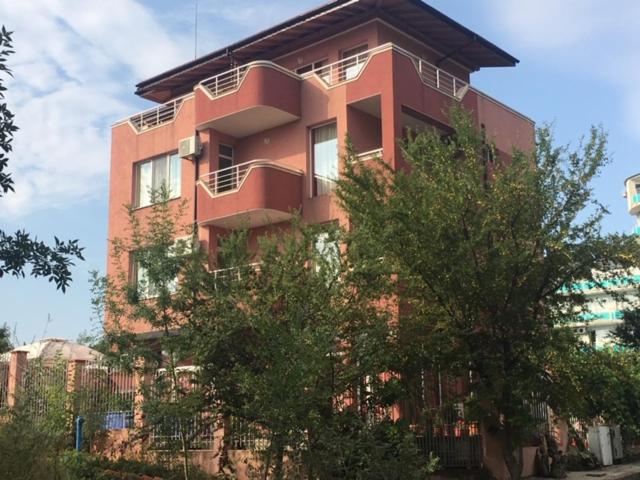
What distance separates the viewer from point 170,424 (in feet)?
39.3

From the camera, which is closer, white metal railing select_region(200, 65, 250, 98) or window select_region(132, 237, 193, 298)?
window select_region(132, 237, 193, 298)

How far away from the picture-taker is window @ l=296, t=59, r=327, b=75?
2383 cm

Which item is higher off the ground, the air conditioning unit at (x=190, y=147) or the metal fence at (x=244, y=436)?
the air conditioning unit at (x=190, y=147)

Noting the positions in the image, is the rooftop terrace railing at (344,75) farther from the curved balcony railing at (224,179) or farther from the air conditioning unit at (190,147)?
the curved balcony railing at (224,179)

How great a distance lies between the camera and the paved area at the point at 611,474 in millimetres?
19922

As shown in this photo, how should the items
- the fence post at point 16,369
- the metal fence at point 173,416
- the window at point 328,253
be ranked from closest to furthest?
the metal fence at point 173,416
the window at point 328,253
the fence post at point 16,369

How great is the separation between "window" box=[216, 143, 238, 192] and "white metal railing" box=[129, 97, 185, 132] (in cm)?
210

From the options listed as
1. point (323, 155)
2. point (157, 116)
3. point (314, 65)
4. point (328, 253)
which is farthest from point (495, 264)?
point (157, 116)

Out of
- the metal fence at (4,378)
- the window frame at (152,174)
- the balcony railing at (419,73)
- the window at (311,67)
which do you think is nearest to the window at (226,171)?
the window frame at (152,174)

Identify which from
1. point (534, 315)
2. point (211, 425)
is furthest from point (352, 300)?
point (534, 315)

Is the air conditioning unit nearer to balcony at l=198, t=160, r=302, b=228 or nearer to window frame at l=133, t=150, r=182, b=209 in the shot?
window frame at l=133, t=150, r=182, b=209

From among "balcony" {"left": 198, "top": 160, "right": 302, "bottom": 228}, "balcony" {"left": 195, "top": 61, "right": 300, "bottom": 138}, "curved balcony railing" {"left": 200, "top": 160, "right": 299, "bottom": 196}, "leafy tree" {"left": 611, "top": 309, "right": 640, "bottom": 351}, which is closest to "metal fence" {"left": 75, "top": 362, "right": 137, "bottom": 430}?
"balcony" {"left": 198, "top": 160, "right": 302, "bottom": 228}

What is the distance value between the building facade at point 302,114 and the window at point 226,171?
0.05 m

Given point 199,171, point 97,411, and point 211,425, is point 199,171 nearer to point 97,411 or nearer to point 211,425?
point 97,411
